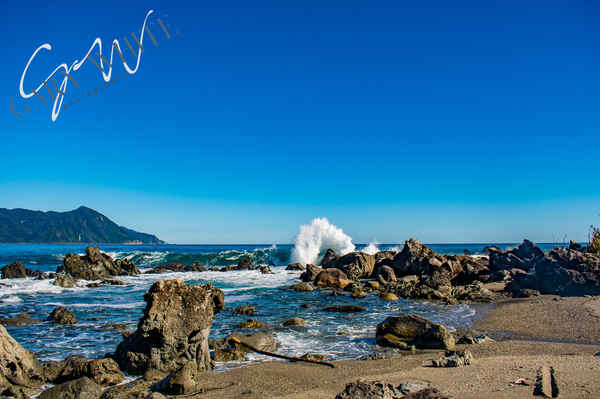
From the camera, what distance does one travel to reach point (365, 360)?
7.08 metres

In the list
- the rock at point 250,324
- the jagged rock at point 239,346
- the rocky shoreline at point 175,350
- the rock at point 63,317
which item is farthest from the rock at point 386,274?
the rock at point 63,317

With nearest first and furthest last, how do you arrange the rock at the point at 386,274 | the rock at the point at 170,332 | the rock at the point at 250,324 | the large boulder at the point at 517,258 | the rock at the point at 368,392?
the rock at the point at 368,392
the rock at the point at 170,332
the rock at the point at 250,324
the large boulder at the point at 517,258
the rock at the point at 386,274

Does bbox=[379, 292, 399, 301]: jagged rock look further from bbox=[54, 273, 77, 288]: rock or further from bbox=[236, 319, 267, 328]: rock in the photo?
bbox=[54, 273, 77, 288]: rock

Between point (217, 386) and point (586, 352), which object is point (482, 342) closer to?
point (586, 352)

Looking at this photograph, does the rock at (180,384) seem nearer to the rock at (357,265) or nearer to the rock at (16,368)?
the rock at (16,368)

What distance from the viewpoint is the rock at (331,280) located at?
67.9 feet

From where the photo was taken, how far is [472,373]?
18.7 feet

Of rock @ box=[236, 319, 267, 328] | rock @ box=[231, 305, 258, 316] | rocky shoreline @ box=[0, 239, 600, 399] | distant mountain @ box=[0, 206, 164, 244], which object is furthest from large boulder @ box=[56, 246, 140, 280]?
distant mountain @ box=[0, 206, 164, 244]

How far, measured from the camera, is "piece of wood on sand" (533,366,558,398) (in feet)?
15.4

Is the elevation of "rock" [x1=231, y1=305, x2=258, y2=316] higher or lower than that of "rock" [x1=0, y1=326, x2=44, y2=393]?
lower

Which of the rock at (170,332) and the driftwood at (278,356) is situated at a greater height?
the rock at (170,332)

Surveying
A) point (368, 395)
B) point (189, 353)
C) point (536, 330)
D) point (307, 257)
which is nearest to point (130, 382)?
point (189, 353)

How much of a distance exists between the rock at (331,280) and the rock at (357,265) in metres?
3.11

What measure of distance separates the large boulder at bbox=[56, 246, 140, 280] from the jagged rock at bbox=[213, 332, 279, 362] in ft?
73.3
